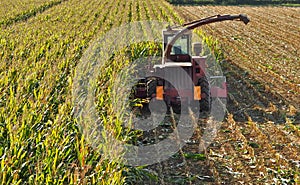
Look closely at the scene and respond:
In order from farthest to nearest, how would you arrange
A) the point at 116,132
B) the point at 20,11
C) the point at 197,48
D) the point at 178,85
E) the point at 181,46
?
the point at 20,11
the point at 197,48
the point at 181,46
the point at 178,85
the point at 116,132

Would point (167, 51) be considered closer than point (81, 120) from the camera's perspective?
No

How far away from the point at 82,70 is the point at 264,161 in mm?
4805

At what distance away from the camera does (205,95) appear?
984 centimetres

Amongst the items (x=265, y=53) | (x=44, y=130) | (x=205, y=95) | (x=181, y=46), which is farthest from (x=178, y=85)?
(x=265, y=53)

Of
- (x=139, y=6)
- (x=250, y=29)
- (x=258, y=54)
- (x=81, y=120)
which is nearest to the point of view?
(x=81, y=120)

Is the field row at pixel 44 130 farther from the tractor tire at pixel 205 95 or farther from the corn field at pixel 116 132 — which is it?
the tractor tire at pixel 205 95

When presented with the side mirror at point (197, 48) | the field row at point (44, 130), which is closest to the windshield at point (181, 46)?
the side mirror at point (197, 48)

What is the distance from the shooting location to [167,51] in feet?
34.2

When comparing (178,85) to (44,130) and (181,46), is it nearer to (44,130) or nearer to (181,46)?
(181,46)

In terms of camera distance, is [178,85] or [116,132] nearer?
[116,132]

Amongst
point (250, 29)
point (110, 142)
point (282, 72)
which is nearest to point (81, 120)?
point (110, 142)

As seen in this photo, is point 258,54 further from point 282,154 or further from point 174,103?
point 282,154

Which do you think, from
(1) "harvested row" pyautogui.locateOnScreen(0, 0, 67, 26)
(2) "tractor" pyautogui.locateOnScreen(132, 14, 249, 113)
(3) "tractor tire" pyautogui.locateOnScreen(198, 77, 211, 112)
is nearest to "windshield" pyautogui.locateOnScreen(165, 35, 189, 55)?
(2) "tractor" pyautogui.locateOnScreen(132, 14, 249, 113)

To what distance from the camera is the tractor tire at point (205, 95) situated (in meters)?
9.78
